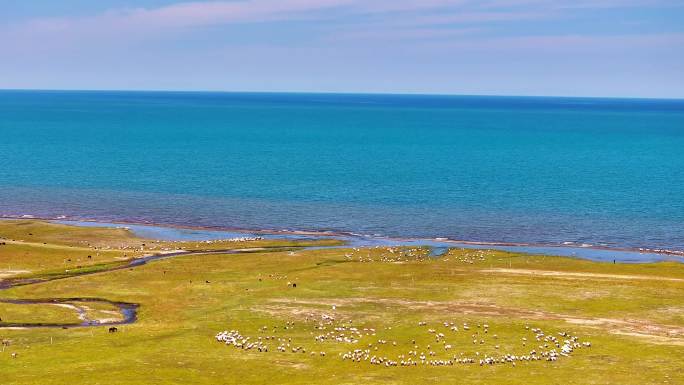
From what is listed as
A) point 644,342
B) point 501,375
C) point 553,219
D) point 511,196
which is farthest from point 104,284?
point 511,196

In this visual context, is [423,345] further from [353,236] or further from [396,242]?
[353,236]

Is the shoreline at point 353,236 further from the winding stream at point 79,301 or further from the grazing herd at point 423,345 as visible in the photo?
the grazing herd at point 423,345

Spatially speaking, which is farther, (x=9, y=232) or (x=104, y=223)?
(x=104, y=223)

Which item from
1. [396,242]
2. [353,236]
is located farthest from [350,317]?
[353,236]

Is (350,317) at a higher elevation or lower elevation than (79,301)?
higher

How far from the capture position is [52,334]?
6512 cm

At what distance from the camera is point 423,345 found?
62250 millimetres

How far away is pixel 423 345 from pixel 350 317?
9860 mm

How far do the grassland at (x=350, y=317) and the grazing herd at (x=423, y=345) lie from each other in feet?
0.85

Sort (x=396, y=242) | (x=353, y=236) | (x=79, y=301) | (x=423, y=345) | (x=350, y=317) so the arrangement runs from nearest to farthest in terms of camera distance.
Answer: (x=423, y=345)
(x=350, y=317)
(x=79, y=301)
(x=396, y=242)
(x=353, y=236)

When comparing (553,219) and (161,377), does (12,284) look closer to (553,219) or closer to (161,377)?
(161,377)

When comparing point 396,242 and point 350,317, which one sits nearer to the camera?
point 350,317

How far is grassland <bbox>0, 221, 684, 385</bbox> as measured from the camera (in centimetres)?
5555

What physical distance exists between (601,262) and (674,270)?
915 cm
